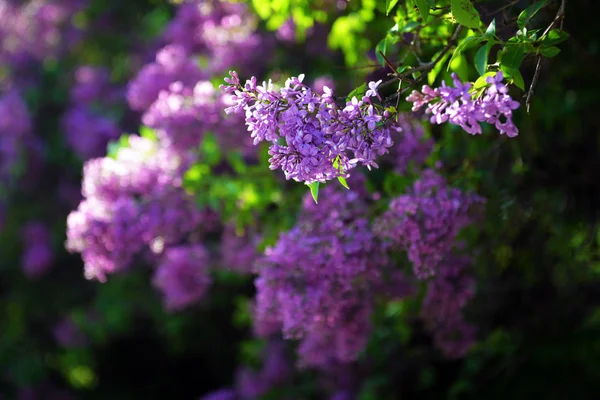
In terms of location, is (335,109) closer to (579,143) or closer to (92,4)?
(579,143)

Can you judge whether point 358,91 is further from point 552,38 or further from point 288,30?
point 288,30

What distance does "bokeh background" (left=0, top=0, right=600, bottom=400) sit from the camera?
3543 millimetres

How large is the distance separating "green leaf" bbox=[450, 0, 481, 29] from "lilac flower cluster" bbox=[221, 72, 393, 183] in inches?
11.9

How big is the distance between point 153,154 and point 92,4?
332 cm

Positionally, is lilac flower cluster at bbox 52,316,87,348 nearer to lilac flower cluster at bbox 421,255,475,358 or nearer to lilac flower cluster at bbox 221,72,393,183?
lilac flower cluster at bbox 421,255,475,358

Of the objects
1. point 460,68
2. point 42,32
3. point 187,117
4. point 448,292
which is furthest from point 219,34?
point 42,32

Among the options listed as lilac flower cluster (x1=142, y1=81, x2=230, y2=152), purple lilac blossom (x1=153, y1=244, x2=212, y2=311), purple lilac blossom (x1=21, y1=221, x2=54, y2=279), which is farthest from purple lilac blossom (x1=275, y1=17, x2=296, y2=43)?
purple lilac blossom (x1=21, y1=221, x2=54, y2=279)

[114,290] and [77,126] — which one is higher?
[77,126]

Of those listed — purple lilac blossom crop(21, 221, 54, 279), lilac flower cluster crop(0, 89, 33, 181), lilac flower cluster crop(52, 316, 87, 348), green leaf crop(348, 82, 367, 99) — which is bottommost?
lilac flower cluster crop(52, 316, 87, 348)

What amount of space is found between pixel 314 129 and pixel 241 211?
1929 mm

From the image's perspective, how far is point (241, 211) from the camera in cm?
373

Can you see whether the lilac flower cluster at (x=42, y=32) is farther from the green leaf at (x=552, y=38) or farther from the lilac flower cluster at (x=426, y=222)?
the green leaf at (x=552, y=38)

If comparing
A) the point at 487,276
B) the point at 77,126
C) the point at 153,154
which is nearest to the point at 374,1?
the point at 153,154

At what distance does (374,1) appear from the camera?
2.96 m
